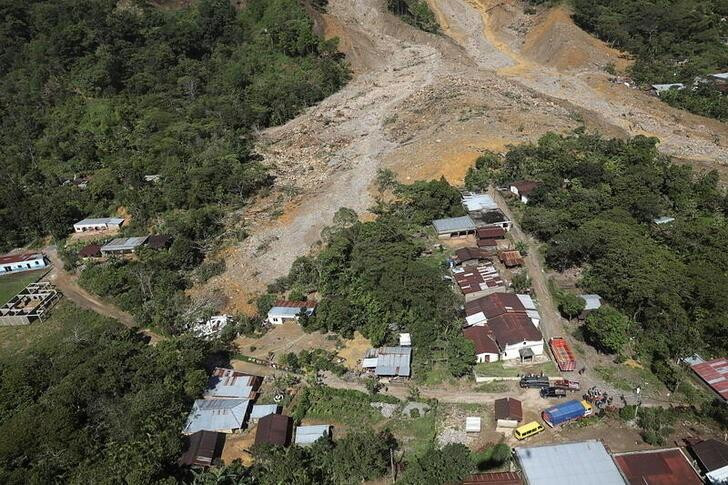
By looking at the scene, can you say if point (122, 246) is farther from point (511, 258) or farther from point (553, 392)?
point (553, 392)

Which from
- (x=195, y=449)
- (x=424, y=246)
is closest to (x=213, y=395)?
(x=195, y=449)

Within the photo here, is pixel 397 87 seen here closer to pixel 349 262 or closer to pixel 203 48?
pixel 203 48

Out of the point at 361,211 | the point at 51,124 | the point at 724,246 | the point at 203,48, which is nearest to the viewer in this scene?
the point at 724,246

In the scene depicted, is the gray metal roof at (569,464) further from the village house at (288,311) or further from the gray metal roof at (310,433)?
the village house at (288,311)

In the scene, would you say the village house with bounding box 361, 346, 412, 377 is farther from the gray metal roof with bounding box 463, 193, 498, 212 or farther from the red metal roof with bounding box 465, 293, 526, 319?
the gray metal roof with bounding box 463, 193, 498, 212

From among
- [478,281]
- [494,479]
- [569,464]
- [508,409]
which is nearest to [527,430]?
[508,409]

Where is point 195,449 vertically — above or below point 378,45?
below

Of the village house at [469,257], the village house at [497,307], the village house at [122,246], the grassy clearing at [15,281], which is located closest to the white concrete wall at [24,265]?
the grassy clearing at [15,281]
